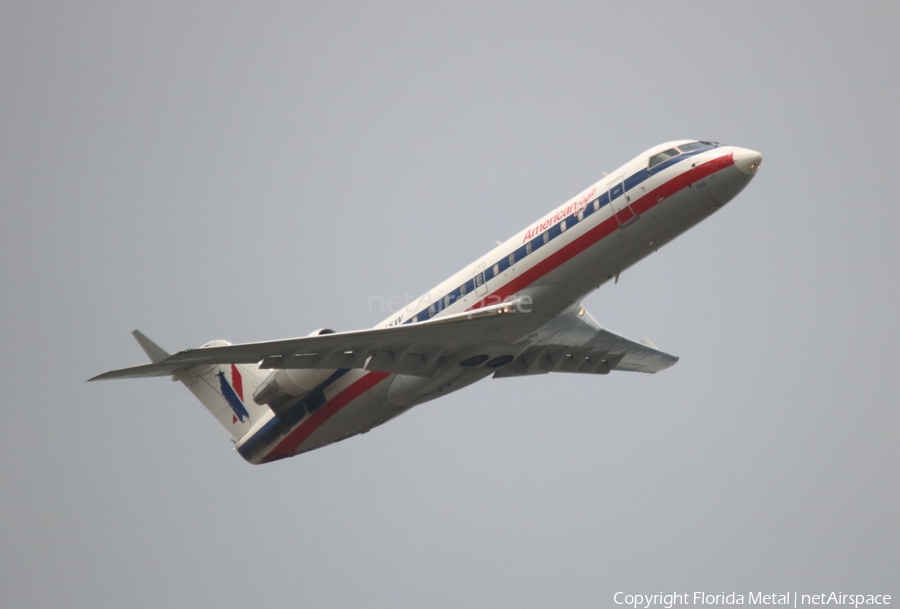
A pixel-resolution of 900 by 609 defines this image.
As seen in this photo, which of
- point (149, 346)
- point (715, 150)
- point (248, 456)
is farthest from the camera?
point (248, 456)

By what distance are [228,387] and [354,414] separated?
5.65 meters

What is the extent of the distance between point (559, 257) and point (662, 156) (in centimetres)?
361

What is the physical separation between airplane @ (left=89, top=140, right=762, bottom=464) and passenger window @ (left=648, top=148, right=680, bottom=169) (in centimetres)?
3

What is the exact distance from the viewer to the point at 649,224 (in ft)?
86.5

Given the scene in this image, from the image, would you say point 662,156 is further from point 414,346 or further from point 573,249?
point 414,346

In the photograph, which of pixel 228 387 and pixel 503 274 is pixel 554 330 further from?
pixel 228 387

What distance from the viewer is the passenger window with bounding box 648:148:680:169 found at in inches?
1043

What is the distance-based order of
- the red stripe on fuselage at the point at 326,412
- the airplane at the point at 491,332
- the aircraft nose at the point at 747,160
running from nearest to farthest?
the aircraft nose at the point at 747,160, the airplane at the point at 491,332, the red stripe on fuselage at the point at 326,412

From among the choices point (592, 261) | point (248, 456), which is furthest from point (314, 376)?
point (592, 261)

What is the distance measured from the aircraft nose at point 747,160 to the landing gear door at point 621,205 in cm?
274

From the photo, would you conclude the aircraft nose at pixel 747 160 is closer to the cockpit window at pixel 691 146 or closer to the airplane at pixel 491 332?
the airplane at pixel 491 332

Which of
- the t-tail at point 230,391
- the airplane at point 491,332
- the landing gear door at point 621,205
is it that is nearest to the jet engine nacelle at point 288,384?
the airplane at point 491,332

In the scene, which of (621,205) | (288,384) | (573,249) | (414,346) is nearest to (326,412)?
(288,384)

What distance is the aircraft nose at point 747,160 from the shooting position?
1002 inches
